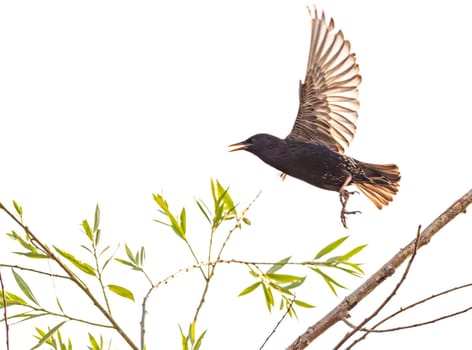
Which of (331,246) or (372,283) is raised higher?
(331,246)

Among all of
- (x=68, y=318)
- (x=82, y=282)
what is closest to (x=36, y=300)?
(x=68, y=318)

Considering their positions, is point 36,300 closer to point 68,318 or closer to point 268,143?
point 68,318

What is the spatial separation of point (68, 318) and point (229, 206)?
25.2 inches

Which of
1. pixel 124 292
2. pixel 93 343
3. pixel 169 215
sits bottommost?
A: pixel 93 343

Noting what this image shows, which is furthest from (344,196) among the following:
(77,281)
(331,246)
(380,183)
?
(77,281)

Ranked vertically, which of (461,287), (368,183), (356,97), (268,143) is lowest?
(461,287)

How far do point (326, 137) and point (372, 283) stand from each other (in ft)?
11.1

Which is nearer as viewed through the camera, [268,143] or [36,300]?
[36,300]

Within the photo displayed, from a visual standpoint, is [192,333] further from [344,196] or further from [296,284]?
[344,196]

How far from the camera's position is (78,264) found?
2838mm

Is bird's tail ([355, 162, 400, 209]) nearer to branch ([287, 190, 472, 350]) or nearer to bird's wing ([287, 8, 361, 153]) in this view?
bird's wing ([287, 8, 361, 153])

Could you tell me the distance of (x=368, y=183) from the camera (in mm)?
5574

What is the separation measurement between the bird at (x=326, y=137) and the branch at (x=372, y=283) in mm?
1923

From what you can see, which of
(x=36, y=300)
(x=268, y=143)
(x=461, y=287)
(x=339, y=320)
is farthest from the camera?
(x=268, y=143)
